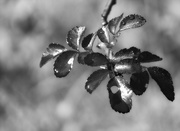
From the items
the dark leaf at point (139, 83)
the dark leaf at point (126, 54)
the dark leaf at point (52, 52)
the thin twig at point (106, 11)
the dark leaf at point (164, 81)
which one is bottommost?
the dark leaf at point (164, 81)

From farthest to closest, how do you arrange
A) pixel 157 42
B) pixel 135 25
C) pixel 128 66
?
pixel 157 42 → pixel 135 25 → pixel 128 66

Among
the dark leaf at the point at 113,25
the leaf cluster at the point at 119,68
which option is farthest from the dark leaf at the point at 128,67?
the dark leaf at the point at 113,25

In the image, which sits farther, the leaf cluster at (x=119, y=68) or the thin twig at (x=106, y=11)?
the thin twig at (x=106, y=11)

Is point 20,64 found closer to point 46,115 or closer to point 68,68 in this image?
point 46,115

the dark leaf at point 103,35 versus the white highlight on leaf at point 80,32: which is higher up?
the white highlight on leaf at point 80,32

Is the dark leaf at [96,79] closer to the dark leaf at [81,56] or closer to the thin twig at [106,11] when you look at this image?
the dark leaf at [81,56]

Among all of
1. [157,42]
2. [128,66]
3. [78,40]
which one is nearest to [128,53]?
[128,66]
